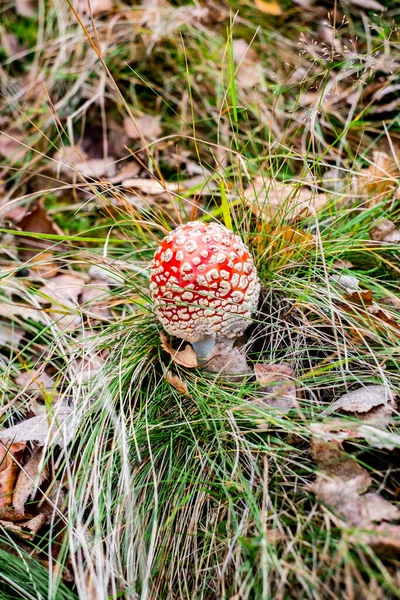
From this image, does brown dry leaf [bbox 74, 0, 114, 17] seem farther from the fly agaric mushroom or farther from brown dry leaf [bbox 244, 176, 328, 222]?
the fly agaric mushroom

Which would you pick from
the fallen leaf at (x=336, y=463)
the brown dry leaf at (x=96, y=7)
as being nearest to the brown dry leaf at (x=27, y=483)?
the fallen leaf at (x=336, y=463)

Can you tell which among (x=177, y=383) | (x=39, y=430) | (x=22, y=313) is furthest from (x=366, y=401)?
(x=22, y=313)

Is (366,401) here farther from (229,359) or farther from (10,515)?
(10,515)

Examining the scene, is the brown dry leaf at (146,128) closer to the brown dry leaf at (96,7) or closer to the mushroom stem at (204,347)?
the brown dry leaf at (96,7)

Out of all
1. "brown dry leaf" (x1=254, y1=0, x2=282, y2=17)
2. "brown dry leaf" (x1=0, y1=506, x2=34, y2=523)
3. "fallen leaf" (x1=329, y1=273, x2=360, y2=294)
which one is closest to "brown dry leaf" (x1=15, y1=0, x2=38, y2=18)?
"brown dry leaf" (x1=254, y1=0, x2=282, y2=17)

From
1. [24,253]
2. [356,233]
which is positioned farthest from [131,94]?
[356,233]
